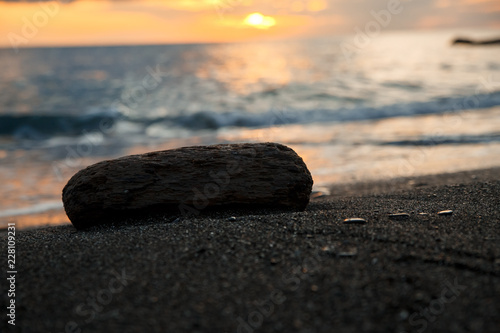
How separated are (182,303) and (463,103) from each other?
1481 centimetres

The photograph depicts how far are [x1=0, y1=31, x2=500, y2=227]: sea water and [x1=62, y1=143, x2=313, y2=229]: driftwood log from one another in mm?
1425

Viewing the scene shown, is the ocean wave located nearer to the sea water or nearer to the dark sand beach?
Result: the sea water

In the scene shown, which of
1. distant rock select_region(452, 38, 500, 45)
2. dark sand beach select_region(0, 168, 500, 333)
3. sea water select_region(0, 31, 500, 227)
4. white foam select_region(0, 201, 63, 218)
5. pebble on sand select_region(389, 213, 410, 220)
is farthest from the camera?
distant rock select_region(452, 38, 500, 45)

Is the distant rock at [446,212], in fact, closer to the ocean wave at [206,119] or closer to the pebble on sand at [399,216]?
the pebble on sand at [399,216]

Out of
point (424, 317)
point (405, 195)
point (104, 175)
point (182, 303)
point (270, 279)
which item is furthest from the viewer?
point (405, 195)

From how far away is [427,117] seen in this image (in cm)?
1226

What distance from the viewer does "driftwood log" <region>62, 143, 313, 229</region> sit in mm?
3803

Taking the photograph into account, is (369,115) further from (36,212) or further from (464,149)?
(36,212)

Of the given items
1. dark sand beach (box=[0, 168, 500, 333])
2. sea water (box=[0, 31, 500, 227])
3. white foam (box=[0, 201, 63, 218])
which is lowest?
dark sand beach (box=[0, 168, 500, 333])

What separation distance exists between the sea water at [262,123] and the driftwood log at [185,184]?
56.1 inches

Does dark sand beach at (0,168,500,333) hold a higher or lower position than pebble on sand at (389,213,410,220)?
lower

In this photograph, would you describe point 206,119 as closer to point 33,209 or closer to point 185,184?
point 33,209

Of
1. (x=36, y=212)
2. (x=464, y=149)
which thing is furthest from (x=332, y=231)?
(x=464, y=149)

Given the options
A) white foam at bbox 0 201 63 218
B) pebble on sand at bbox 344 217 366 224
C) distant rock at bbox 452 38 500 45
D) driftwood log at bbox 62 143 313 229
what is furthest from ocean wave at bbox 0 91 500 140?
distant rock at bbox 452 38 500 45
